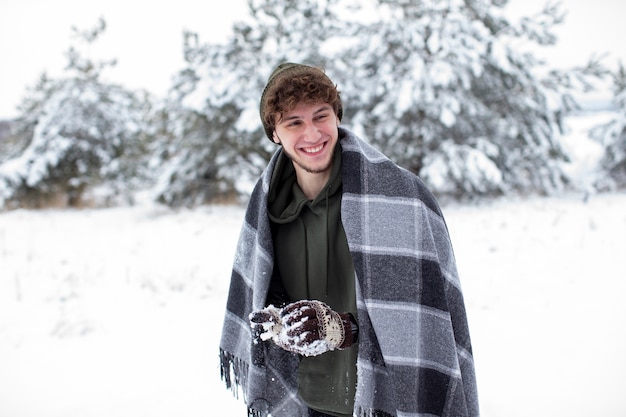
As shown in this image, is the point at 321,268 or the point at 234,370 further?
the point at 234,370

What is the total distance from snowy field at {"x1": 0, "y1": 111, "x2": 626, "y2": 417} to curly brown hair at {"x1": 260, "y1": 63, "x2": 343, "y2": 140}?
215 centimetres

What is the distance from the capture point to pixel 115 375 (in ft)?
10.6

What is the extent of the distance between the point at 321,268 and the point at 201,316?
109 inches

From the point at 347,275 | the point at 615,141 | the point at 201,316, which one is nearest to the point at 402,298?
the point at 347,275

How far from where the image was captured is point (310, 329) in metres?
1.45

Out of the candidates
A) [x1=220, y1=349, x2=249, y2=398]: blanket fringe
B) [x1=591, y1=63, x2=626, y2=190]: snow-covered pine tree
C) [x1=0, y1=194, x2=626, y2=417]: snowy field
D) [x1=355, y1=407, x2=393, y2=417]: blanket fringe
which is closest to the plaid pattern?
[x1=355, y1=407, x2=393, y2=417]: blanket fringe

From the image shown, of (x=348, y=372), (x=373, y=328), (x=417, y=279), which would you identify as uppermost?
(x=417, y=279)

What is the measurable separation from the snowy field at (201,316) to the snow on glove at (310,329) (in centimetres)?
173

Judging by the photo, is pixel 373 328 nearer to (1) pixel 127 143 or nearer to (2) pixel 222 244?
(2) pixel 222 244

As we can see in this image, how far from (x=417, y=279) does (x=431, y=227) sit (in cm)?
20

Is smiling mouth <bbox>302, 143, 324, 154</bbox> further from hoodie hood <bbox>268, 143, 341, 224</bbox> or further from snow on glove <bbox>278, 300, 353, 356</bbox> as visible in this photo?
snow on glove <bbox>278, 300, 353, 356</bbox>

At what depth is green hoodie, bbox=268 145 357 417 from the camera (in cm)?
165

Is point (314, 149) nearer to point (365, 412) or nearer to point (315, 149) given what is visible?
point (315, 149)

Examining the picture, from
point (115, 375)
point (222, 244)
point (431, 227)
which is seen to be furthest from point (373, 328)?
point (222, 244)
